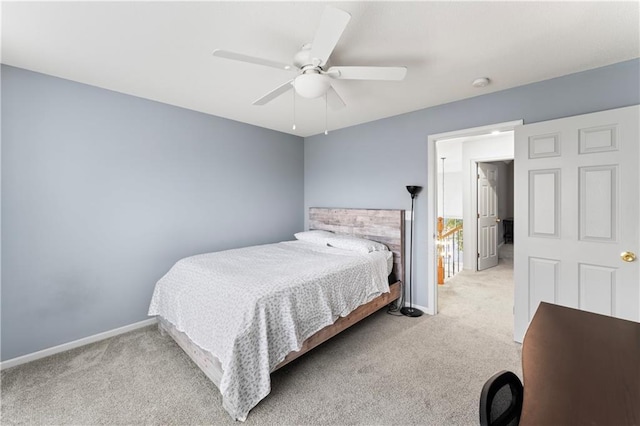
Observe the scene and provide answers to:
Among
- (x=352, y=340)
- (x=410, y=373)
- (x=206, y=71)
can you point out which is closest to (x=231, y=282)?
(x=352, y=340)

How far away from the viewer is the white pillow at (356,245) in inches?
123

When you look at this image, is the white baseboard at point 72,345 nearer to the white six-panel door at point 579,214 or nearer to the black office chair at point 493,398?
the black office chair at point 493,398

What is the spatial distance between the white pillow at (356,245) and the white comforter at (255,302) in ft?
0.59

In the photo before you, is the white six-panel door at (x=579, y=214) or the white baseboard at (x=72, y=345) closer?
the white six-panel door at (x=579, y=214)

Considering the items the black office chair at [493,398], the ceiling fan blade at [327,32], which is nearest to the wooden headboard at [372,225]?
the ceiling fan blade at [327,32]

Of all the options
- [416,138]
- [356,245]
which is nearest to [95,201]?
[356,245]

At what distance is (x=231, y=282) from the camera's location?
2.02m

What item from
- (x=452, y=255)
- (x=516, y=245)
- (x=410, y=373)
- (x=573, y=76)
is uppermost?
(x=573, y=76)

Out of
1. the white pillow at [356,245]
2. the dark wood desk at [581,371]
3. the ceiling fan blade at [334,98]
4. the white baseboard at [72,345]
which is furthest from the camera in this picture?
the white pillow at [356,245]

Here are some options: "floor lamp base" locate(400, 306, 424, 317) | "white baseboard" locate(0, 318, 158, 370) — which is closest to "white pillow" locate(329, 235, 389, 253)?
"floor lamp base" locate(400, 306, 424, 317)

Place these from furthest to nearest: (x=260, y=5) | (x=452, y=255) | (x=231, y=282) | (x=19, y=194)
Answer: (x=452, y=255), (x=19, y=194), (x=231, y=282), (x=260, y=5)

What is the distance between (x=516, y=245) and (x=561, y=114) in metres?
1.20

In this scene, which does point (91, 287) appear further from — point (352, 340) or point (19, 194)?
point (352, 340)

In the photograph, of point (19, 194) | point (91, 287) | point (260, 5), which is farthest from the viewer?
point (91, 287)
